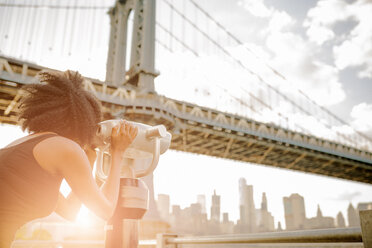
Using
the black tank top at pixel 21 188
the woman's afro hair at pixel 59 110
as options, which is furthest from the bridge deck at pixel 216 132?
the black tank top at pixel 21 188

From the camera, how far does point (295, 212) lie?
5800 cm

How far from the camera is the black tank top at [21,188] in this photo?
0.88 metres

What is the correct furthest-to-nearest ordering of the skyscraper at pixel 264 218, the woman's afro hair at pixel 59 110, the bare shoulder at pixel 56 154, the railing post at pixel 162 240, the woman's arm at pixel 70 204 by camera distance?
the skyscraper at pixel 264 218
the railing post at pixel 162 240
the woman's arm at pixel 70 204
the woman's afro hair at pixel 59 110
the bare shoulder at pixel 56 154

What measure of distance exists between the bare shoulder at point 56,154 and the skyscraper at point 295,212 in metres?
60.6

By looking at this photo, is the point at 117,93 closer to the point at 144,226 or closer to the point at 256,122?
the point at 144,226

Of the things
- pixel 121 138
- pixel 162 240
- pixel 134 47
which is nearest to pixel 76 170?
pixel 121 138

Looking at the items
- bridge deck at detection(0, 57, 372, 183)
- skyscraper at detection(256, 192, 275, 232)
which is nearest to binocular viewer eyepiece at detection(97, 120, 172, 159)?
bridge deck at detection(0, 57, 372, 183)

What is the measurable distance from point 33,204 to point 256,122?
21.1 metres

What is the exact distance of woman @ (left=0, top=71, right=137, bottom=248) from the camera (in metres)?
0.90

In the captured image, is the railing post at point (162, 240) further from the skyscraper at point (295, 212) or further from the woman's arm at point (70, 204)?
the skyscraper at point (295, 212)

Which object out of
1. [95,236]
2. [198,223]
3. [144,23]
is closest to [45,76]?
[95,236]

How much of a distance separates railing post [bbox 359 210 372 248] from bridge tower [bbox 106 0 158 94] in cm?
1333

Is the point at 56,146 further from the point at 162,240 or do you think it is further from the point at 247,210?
the point at 247,210

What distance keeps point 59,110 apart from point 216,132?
1836 cm
